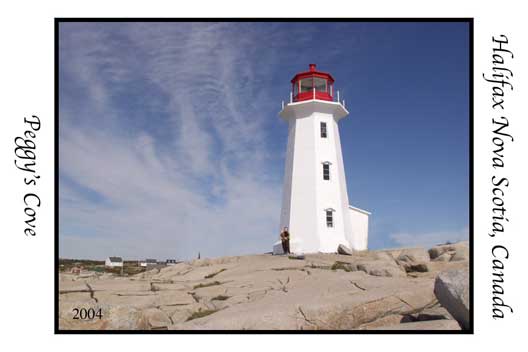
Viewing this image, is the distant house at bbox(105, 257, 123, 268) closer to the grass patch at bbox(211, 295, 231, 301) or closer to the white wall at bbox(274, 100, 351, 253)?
the white wall at bbox(274, 100, 351, 253)

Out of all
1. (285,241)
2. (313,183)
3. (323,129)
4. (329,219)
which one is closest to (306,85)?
(323,129)

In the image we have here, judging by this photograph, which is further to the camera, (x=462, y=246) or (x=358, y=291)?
(x=462, y=246)

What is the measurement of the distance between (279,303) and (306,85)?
18.5 m

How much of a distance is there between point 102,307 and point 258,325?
328 cm

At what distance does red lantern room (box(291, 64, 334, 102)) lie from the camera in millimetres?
24453

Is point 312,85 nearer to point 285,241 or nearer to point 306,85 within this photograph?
point 306,85

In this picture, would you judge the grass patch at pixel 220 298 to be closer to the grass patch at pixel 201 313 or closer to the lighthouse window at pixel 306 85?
the grass patch at pixel 201 313

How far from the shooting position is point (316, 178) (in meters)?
23.0

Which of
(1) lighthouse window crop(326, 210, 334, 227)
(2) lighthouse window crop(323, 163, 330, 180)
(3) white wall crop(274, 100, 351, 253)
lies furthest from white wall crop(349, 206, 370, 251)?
(2) lighthouse window crop(323, 163, 330, 180)

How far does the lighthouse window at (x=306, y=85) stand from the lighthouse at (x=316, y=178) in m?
0.21

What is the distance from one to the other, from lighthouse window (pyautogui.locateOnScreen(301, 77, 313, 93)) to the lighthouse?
205mm
